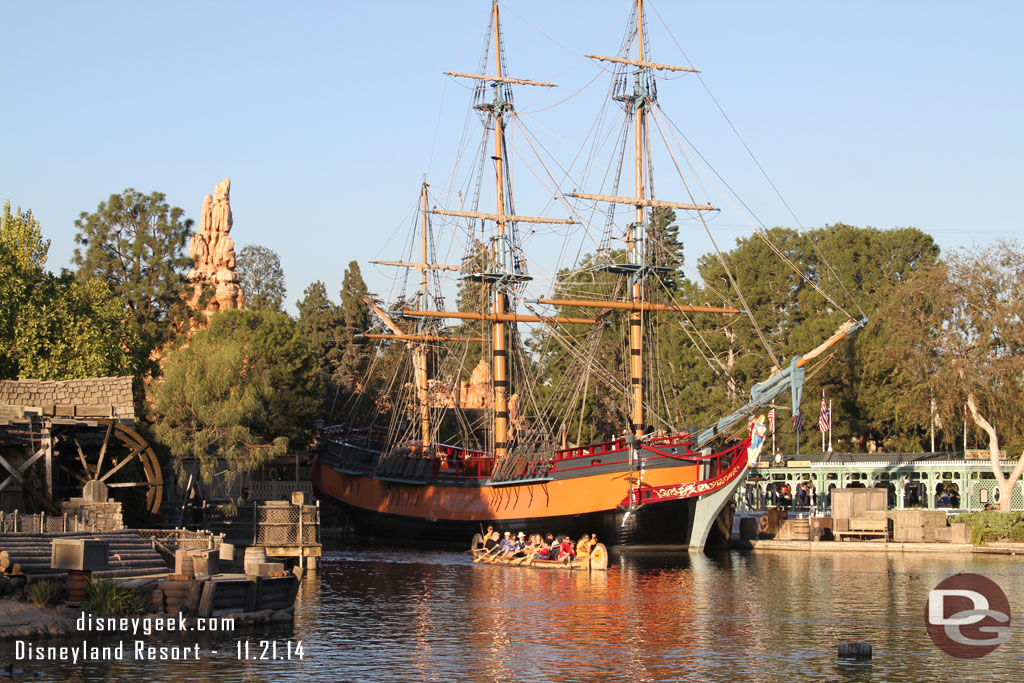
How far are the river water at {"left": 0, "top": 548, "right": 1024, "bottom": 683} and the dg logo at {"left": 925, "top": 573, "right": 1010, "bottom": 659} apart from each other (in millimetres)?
325

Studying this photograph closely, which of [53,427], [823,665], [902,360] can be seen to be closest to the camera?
[823,665]

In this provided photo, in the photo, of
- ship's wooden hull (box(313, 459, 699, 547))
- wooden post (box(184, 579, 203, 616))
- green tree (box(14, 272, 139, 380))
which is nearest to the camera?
wooden post (box(184, 579, 203, 616))

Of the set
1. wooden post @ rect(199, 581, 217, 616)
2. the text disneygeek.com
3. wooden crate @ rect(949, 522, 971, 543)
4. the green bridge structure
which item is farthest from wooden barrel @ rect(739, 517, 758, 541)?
wooden post @ rect(199, 581, 217, 616)

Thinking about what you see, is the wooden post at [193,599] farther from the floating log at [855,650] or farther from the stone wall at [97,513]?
the floating log at [855,650]

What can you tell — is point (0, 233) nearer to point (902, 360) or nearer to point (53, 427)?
point (53, 427)

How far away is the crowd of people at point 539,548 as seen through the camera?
4081 cm

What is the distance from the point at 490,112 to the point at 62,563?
39139 mm

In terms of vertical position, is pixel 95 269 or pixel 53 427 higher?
pixel 95 269

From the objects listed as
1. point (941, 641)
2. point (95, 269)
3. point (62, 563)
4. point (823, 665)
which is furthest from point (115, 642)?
point (95, 269)

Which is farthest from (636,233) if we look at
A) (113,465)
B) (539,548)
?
(113,465)

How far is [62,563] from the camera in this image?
78.4 ft

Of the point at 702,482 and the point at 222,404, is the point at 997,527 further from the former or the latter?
the point at 222,404

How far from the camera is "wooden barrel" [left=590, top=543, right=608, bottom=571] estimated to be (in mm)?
40031

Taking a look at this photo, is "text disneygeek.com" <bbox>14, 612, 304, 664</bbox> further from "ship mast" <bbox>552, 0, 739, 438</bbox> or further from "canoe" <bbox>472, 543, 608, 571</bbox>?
"ship mast" <bbox>552, 0, 739, 438</bbox>
